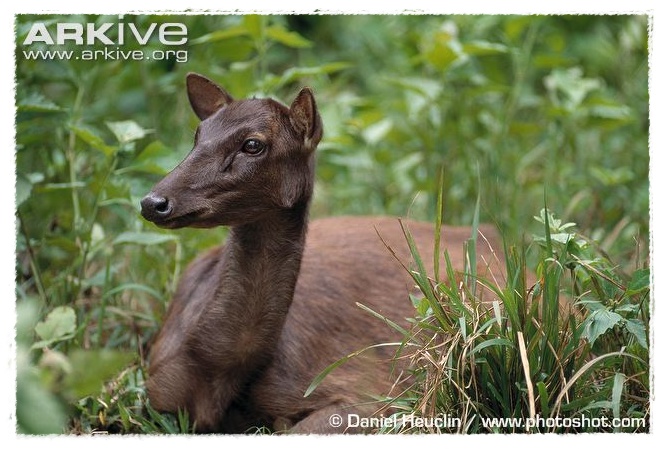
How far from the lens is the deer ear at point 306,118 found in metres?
3.61

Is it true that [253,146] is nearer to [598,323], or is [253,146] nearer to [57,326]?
[57,326]

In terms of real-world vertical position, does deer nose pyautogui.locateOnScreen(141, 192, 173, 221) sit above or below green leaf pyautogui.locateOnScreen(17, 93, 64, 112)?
below

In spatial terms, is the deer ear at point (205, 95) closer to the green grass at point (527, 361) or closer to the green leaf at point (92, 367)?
the green grass at point (527, 361)

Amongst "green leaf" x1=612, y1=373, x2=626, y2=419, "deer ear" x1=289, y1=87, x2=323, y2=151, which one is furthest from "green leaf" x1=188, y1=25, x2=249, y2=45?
"green leaf" x1=612, y1=373, x2=626, y2=419

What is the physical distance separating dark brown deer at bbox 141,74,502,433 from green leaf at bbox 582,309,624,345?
55cm

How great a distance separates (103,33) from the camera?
407 cm

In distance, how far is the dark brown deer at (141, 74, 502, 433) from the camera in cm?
353

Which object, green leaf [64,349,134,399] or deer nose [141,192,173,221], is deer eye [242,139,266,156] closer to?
deer nose [141,192,173,221]

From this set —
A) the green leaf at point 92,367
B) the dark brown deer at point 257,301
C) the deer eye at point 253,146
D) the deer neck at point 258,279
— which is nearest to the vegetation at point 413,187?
the green leaf at point 92,367

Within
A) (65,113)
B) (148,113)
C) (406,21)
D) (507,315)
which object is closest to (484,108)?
(406,21)

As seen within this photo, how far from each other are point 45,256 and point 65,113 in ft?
2.24

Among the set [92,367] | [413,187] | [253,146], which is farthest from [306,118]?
[413,187]

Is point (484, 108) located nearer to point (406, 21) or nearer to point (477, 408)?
point (406, 21)

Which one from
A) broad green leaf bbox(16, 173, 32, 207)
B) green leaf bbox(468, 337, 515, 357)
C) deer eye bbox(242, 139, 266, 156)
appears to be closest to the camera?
green leaf bbox(468, 337, 515, 357)
